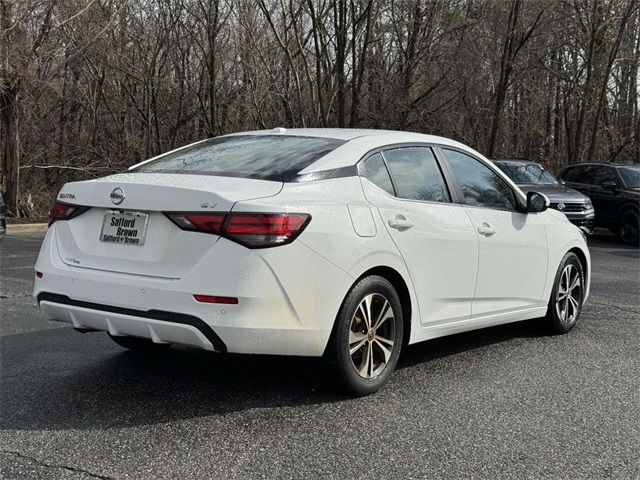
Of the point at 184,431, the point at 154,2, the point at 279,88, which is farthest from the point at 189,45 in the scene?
the point at 184,431

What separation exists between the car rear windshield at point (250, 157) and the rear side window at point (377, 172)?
230mm

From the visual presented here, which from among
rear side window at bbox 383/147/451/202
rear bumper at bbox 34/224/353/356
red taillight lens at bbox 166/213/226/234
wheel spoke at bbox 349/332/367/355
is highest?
rear side window at bbox 383/147/451/202

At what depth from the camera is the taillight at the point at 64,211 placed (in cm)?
447

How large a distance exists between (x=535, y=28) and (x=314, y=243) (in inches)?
768

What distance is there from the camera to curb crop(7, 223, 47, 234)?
15719 mm

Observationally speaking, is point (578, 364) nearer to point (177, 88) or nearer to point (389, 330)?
point (389, 330)

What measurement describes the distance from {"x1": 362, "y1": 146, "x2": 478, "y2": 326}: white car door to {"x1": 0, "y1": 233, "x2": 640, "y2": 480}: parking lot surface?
1.72 feet

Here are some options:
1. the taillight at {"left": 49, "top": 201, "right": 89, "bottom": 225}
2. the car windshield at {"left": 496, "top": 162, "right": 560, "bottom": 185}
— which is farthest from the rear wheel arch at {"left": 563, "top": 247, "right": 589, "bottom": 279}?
the car windshield at {"left": 496, "top": 162, "right": 560, "bottom": 185}

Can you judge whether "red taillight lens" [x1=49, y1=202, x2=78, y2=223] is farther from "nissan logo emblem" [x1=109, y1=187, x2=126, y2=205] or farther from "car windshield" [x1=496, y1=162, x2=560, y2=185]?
"car windshield" [x1=496, y1=162, x2=560, y2=185]

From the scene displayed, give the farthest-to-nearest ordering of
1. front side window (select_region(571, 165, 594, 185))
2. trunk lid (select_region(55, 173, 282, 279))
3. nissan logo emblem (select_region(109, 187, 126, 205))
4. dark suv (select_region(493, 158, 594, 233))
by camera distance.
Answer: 1. front side window (select_region(571, 165, 594, 185))
2. dark suv (select_region(493, 158, 594, 233))
3. nissan logo emblem (select_region(109, 187, 126, 205))
4. trunk lid (select_region(55, 173, 282, 279))

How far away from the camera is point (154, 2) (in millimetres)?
23719

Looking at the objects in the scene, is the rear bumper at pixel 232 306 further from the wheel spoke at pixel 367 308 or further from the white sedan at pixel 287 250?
the wheel spoke at pixel 367 308

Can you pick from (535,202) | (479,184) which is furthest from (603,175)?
(479,184)

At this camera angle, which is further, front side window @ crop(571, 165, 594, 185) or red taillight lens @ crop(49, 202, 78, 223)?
front side window @ crop(571, 165, 594, 185)
